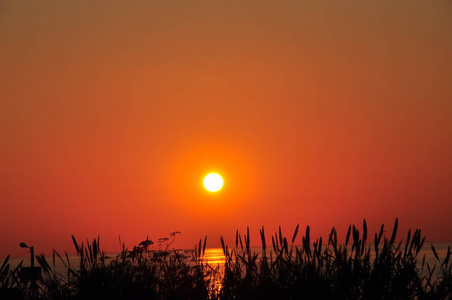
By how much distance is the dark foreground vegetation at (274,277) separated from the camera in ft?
27.6

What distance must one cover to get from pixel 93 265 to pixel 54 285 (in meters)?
0.68

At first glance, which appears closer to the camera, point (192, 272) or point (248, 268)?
point (248, 268)

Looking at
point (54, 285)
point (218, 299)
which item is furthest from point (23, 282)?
point (218, 299)

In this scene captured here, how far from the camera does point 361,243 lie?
8.51 meters

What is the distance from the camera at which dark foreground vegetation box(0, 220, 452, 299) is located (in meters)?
8.40

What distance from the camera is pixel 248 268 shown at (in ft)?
29.3

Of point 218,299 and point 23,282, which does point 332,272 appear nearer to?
point 218,299

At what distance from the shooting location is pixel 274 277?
874 cm

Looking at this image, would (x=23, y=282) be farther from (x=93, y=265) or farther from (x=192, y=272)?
(x=192, y=272)

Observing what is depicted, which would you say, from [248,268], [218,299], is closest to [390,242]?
[248,268]

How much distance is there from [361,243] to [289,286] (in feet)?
4.28

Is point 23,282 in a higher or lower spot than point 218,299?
higher

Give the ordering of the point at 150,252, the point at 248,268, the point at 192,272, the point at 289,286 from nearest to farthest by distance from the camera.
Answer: the point at 289,286, the point at 248,268, the point at 192,272, the point at 150,252

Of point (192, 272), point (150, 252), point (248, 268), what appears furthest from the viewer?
point (150, 252)
